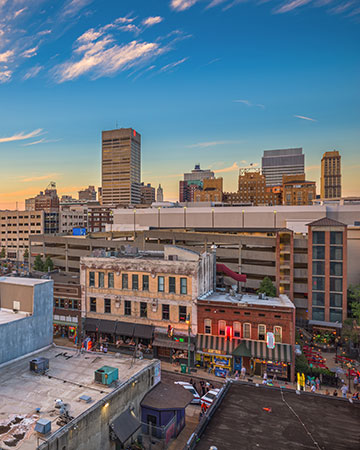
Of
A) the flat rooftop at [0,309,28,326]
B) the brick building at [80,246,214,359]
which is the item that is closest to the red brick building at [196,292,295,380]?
the brick building at [80,246,214,359]

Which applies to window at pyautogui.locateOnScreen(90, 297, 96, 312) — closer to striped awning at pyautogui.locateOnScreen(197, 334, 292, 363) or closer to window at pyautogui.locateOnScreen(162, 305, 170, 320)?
window at pyautogui.locateOnScreen(162, 305, 170, 320)

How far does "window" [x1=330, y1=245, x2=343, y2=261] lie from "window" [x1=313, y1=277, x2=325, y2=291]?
12.7 ft

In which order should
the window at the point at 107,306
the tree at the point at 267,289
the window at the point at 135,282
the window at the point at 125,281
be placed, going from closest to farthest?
the window at the point at 135,282
the window at the point at 125,281
the window at the point at 107,306
the tree at the point at 267,289

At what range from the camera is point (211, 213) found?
3895 inches

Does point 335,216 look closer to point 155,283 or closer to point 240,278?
point 240,278

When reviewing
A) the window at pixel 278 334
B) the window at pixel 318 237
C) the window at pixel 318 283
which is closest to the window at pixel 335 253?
the window at pixel 318 237

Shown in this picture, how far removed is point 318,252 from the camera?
53.2 m

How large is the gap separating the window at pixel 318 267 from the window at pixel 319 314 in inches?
240

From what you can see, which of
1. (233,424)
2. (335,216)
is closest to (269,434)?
(233,424)

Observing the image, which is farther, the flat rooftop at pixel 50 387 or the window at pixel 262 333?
the window at pixel 262 333

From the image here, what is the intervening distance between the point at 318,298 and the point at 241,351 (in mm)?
24369

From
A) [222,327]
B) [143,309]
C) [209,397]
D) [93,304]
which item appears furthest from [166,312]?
[209,397]

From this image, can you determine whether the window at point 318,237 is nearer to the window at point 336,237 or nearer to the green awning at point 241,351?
the window at point 336,237

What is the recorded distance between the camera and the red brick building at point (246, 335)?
115ft
